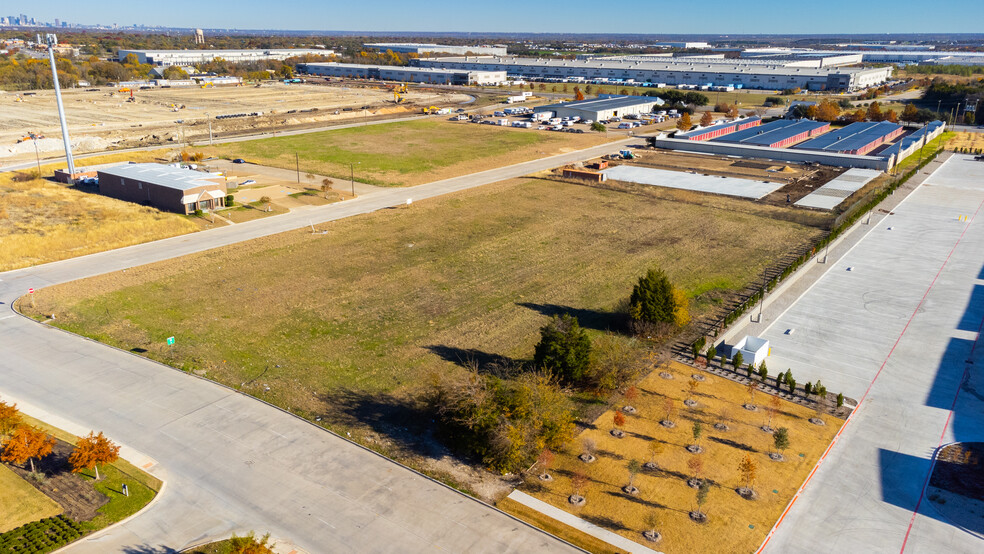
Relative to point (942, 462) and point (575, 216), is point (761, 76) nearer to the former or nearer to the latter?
point (575, 216)

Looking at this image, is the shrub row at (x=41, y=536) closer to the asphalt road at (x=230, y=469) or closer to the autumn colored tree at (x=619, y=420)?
the asphalt road at (x=230, y=469)

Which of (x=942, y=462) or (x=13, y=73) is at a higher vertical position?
(x=13, y=73)

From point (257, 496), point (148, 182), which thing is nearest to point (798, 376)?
point (257, 496)

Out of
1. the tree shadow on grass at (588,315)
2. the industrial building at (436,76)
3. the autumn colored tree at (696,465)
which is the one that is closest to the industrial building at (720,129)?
the tree shadow on grass at (588,315)

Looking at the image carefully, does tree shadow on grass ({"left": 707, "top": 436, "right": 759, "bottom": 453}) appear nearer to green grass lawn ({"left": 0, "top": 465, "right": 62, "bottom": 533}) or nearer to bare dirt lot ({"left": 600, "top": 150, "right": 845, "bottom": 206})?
green grass lawn ({"left": 0, "top": 465, "right": 62, "bottom": 533})

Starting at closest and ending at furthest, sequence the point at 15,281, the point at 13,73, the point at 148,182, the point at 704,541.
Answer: the point at 704,541 → the point at 15,281 → the point at 148,182 → the point at 13,73

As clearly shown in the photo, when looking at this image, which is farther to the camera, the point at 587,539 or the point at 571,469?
the point at 571,469
